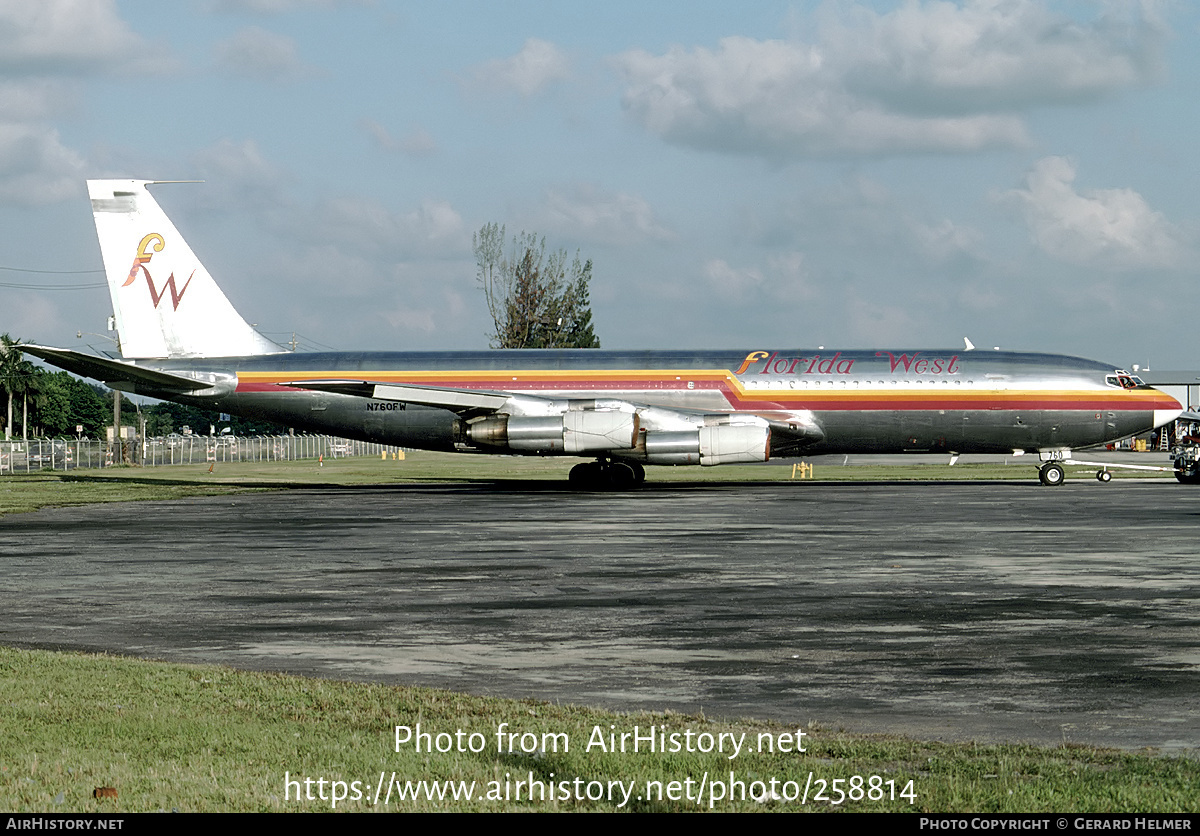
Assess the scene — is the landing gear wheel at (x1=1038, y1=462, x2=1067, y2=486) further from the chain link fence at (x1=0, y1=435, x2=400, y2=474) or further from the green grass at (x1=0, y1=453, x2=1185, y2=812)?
the chain link fence at (x1=0, y1=435, x2=400, y2=474)

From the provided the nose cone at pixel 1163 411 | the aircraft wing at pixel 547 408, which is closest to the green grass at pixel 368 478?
the aircraft wing at pixel 547 408

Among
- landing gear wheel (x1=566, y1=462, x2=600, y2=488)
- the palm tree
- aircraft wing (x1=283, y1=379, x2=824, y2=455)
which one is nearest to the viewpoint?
aircraft wing (x1=283, y1=379, x2=824, y2=455)

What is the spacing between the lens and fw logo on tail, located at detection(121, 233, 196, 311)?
40.6 metres

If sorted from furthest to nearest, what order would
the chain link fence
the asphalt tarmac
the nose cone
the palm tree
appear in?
1. the palm tree
2. the chain link fence
3. the nose cone
4. the asphalt tarmac

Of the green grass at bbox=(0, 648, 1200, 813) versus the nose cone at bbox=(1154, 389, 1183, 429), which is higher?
the nose cone at bbox=(1154, 389, 1183, 429)

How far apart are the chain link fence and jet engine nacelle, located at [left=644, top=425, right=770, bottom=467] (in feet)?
95.4

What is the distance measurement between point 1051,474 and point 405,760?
3450 centimetres

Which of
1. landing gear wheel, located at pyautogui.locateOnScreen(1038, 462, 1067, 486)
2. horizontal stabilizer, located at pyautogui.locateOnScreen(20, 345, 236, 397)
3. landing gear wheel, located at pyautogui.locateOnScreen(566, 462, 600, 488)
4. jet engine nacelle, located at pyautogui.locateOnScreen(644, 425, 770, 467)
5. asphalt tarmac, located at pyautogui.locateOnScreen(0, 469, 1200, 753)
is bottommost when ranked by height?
asphalt tarmac, located at pyautogui.locateOnScreen(0, 469, 1200, 753)

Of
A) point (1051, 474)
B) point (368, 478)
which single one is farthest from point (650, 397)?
point (368, 478)

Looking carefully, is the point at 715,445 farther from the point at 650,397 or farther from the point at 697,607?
the point at 697,607

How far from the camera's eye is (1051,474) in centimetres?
3844

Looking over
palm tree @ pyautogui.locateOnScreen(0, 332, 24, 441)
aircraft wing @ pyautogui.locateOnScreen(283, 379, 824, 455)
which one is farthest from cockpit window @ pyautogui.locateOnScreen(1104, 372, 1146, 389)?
palm tree @ pyautogui.locateOnScreen(0, 332, 24, 441)

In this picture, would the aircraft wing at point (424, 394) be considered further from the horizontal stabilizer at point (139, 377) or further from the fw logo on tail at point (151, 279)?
the fw logo on tail at point (151, 279)

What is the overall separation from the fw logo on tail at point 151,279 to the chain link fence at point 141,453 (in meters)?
21.5
